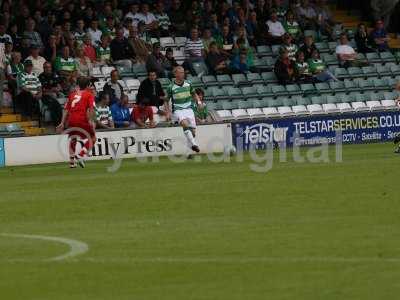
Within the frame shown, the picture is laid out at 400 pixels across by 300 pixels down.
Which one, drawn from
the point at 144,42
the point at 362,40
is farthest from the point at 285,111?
the point at 362,40

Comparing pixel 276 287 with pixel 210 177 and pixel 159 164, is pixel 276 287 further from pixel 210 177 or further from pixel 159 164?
pixel 159 164

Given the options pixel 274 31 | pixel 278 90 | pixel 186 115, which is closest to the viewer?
pixel 186 115

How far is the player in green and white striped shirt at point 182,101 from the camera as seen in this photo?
29.4 meters

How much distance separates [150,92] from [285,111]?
5172 millimetres

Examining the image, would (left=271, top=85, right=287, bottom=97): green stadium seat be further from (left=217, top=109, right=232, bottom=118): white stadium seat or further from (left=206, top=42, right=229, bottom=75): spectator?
(left=217, top=109, right=232, bottom=118): white stadium seat

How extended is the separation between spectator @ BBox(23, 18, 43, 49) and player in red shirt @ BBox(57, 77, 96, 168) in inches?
188

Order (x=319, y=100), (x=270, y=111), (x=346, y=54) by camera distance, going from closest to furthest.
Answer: (x=270, y=111)
(x=319, y=100)
(x=346, y=54)

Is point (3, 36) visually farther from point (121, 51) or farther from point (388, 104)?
point (388, 104)

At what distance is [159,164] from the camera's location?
2816 cm

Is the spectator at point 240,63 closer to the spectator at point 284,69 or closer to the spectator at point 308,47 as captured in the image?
the spectator at point 284,69

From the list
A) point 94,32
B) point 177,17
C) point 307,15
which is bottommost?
point 94,32

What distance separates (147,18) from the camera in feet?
118

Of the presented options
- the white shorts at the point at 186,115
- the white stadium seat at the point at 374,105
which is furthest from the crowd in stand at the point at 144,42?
the white shorts at the point at 186,115

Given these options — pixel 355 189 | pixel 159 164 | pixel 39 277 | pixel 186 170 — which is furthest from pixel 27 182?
pixel 39 277
